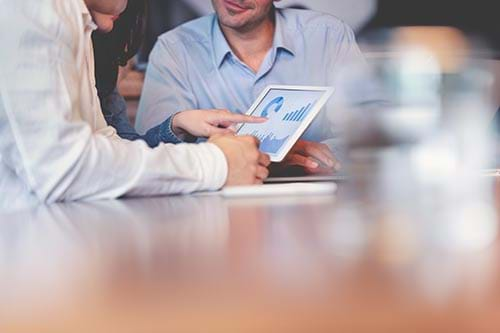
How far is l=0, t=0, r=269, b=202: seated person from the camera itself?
39.4 inches

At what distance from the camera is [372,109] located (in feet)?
3.57

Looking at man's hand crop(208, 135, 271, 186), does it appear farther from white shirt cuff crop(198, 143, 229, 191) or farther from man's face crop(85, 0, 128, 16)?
man's face crop(85, 0, 128, 16)

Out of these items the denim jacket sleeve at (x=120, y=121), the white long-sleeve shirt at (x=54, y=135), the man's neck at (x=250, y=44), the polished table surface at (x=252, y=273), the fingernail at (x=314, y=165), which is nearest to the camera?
the polished table surface at (x=252, y=273)

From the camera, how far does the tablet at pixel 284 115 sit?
4.66 feet

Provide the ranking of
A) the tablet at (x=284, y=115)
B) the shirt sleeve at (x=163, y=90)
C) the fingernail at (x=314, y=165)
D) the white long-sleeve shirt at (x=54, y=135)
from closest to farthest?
1. the white long-sleeve shirt at (x=54, y=135)
2. the tablet at (x=284, y=115)
3. the fingernail at (x=314, y=165)
4. the shirt sleeve at (x=163, y=90)

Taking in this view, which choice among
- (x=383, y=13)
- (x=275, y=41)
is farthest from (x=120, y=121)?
(x=383, y=13)

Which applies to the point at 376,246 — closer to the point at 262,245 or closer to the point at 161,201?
the point at 262,245

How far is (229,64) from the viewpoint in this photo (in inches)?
94.0

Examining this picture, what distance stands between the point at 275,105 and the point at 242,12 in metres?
0.92

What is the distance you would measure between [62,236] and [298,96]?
0.84 meters

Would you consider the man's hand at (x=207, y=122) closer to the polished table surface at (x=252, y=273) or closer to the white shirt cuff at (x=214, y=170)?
the white shirt cuff at (x=214, y=170)

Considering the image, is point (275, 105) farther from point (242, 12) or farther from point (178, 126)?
point (242, 12)

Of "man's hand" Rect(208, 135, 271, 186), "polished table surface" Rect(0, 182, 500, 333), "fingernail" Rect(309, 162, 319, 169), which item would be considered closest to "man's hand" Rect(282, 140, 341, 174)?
"fingernail" Rect(309, 162, 319, 169)

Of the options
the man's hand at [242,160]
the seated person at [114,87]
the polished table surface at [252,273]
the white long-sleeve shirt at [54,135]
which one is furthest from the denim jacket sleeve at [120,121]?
the polished table surface at [252,273]
